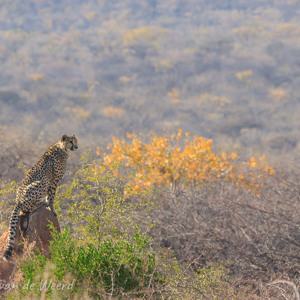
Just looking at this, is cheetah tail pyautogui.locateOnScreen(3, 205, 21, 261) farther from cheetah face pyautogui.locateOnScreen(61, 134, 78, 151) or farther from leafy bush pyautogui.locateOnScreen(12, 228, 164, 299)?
cheetah face pyautogui.locateOnScreen(61, 134, 78, 151)

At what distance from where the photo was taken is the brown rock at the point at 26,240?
25.4 feet

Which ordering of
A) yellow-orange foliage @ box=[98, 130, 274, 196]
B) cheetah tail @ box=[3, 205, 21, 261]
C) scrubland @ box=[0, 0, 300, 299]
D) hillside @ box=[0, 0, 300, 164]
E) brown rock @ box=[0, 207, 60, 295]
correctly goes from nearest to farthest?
cheetah tail @ box=[3, 205, 21, 261]
brown rock @ box=[0, 207, 60, 295]
scrubland @ box=[0, 0, 300, 299]
yellow-orange foliage @ box=[98, 130, 274, 196]
hillside @ box=[0, 0, 300, 164]

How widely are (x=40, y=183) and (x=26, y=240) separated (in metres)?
0.99

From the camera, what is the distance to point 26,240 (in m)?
7.89

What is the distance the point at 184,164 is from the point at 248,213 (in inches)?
208

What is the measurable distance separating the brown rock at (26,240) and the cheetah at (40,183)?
6.0 inches

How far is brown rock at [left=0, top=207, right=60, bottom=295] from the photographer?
25.4ft

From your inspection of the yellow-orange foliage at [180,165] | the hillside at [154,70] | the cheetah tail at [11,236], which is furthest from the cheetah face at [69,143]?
the hillside at [154,70]

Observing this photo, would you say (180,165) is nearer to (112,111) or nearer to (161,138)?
(161,138)

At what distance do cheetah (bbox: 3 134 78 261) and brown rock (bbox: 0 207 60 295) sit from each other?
0.50 ft

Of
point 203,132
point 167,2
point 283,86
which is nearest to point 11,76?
point 203,132

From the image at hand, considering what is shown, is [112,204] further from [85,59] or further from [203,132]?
[85,59]

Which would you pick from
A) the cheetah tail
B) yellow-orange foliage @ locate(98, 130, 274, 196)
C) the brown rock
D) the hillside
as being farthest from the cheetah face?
the hillside

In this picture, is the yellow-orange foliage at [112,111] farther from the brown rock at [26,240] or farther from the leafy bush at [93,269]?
the leafy bush at [93,269]
